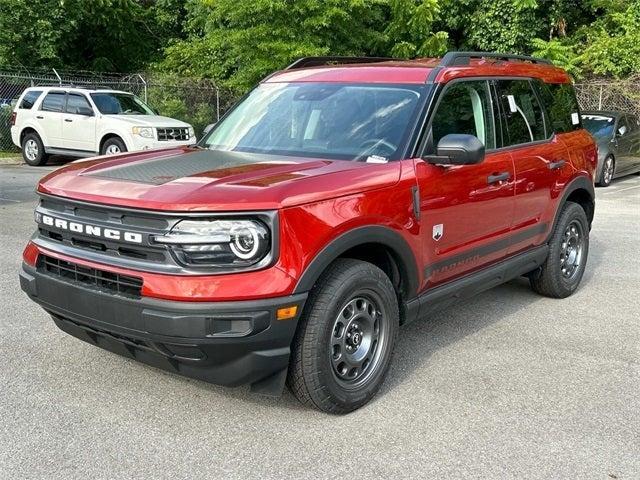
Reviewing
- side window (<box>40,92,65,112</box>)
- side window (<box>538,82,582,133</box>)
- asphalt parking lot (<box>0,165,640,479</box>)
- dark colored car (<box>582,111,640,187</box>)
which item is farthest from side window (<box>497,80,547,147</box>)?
side window (<box>40,92,65,112</box>)

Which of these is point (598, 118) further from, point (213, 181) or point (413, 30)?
point (213, 181)

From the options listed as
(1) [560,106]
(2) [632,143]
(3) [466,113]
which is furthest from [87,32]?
(3) [466,113]

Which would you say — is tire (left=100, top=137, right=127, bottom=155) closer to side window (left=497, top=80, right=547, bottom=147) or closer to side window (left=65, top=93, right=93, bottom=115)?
side window (left=65, top=93, right=93, bottom=115)

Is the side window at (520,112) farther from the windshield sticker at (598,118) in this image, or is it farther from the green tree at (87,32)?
the green tree at (87,32)

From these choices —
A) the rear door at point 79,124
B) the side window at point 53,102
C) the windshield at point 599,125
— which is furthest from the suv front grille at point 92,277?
the side window at point 53,102

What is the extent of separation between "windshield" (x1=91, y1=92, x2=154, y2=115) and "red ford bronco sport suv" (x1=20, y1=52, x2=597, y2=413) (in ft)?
35.5

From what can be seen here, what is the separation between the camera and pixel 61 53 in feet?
84.6

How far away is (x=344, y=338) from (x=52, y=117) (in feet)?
45.7

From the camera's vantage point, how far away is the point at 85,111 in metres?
15.1

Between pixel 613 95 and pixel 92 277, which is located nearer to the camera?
pixel 92 277

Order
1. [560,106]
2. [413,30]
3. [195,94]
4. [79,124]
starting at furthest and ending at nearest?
[195,94] → [413,30] → [79,124] → [560,106]

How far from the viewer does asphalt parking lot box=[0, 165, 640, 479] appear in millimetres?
3227

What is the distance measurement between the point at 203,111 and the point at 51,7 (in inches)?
289

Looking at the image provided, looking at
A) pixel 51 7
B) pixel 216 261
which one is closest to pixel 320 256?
pixel 216 261
